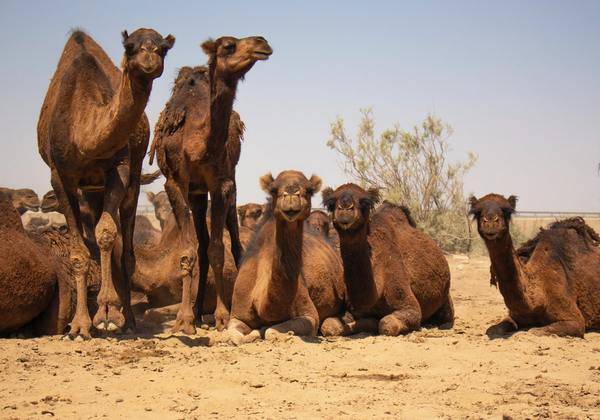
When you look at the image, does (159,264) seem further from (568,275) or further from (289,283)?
(568,275)

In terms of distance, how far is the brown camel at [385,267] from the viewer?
371 inches

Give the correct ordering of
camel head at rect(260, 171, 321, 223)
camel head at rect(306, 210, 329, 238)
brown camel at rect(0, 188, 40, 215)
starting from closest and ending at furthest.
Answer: camel head at rect(260, 171, 321, 223), camel head at rect(306, 210, 329, 238), brown camel at rect(0, 188, 40, 215)

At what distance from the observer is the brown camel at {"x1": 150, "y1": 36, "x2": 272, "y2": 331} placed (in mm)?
9344

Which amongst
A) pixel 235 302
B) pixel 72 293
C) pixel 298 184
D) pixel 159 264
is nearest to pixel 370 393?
pixel 298 184

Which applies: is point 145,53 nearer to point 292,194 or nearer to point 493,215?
point 292,194

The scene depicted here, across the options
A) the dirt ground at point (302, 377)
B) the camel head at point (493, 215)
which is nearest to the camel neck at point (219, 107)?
the dirt ground at point (302, 377)

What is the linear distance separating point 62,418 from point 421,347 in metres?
3.96

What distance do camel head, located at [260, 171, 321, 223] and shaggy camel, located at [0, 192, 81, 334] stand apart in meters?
2.03

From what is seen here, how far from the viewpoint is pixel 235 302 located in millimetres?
9188

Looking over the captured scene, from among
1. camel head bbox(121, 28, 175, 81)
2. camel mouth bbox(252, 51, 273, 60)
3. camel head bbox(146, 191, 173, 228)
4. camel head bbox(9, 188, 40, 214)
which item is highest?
camel mouth bbox(252, 51, 273, 60)

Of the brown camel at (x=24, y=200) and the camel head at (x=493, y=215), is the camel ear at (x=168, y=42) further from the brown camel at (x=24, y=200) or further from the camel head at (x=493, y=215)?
the brown camel at (x=24, y=200)

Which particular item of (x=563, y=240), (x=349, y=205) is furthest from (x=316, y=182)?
(x=563, y=240)

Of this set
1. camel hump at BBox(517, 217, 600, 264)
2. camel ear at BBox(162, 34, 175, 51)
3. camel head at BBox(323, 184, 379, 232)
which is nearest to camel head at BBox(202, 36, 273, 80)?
camel ear at BBox(162, 34, 175, 51)

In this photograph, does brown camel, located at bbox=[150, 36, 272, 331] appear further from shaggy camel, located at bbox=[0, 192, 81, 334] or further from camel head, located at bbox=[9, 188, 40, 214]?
camel head, located at bbox=[9, 188, 40, 214]
